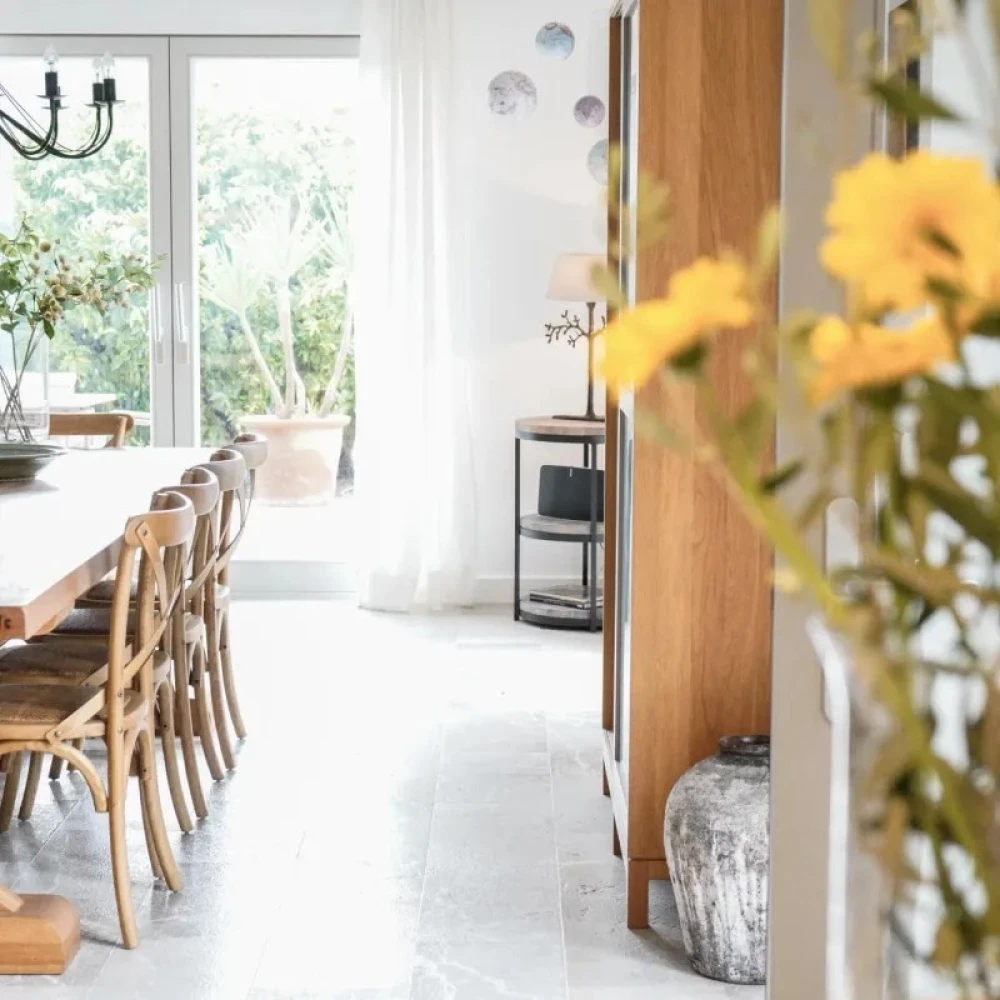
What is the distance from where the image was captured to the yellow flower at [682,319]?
0.43 m

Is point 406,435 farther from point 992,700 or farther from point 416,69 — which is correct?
point 992,700

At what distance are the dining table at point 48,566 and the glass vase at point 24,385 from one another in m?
0.26

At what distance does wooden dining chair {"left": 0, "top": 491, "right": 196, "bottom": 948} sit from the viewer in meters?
2.93

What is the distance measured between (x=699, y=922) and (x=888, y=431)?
2.64 metres

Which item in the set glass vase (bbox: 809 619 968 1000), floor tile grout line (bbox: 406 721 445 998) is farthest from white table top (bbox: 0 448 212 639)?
glass vase (bbox: 809 619 968 1000)

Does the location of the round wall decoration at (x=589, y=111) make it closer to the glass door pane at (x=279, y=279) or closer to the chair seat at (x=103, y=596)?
the glass door pane at (x=279, y=279)

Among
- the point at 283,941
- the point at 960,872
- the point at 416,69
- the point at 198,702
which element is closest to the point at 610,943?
the point at 283,941

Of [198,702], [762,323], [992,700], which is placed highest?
[762,323]

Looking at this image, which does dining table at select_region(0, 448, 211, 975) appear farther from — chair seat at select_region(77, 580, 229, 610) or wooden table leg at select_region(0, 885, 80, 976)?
chair seat at select_region(77, 580, 229, 610)

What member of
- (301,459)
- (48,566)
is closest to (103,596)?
(48,566)

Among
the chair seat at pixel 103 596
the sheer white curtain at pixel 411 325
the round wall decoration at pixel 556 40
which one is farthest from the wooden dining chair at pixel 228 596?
the round wall decoration at pixel 556 40

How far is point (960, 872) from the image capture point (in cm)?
136

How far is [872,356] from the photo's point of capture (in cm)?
43

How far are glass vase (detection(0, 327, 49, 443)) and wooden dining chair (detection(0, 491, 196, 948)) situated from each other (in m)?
1.08
